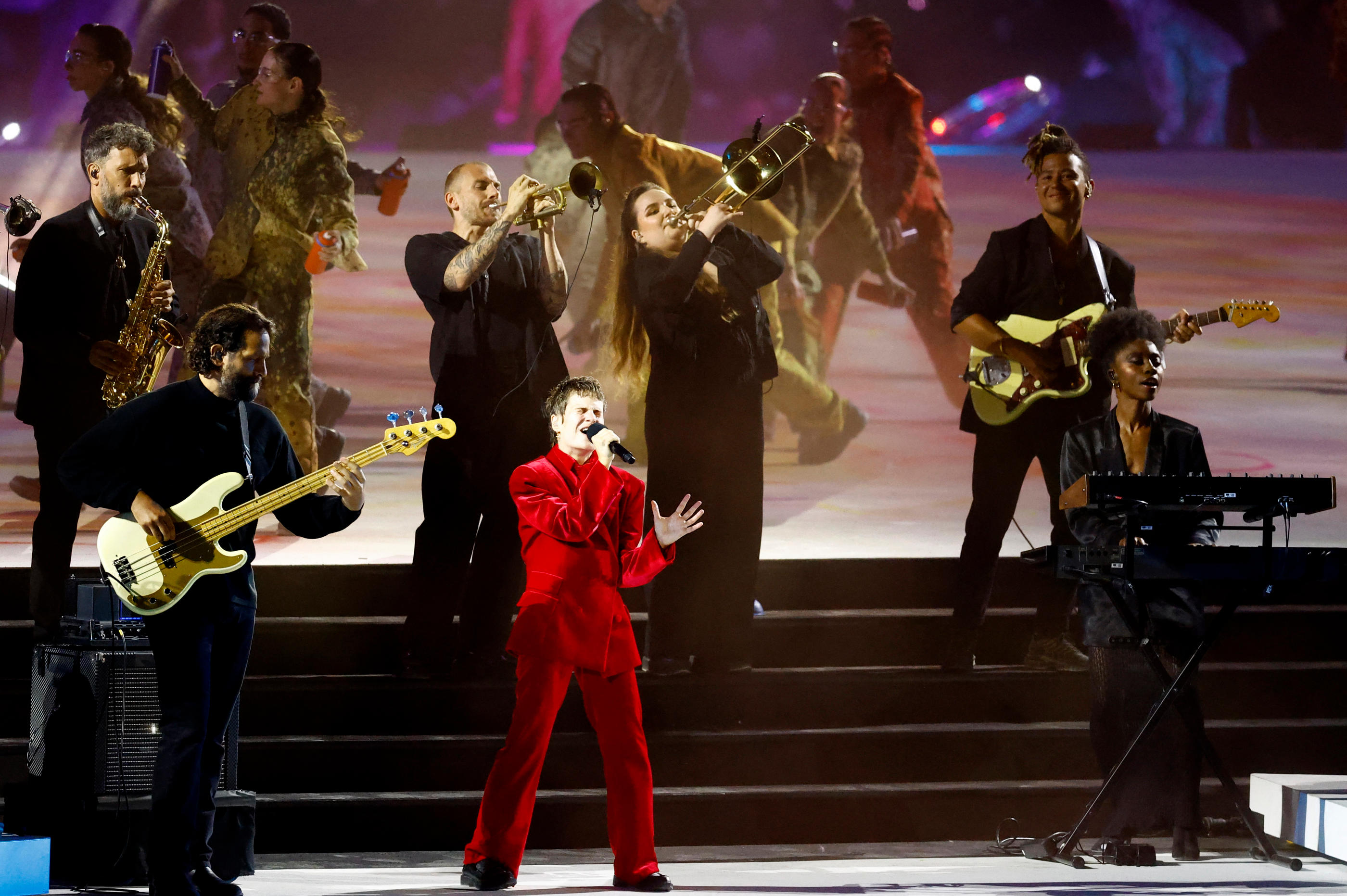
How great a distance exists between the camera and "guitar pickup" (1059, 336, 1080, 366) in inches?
224

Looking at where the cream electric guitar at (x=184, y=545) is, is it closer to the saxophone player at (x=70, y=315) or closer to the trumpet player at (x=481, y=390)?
the saxophone player at (x=70, y=315)

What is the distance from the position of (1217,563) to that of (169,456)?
2.84m

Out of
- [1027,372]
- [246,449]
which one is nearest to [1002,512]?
[1027,372]

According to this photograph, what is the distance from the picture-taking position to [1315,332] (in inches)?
261

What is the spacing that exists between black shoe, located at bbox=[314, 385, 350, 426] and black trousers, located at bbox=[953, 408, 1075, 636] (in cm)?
245

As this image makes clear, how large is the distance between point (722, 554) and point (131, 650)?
212 centimetres

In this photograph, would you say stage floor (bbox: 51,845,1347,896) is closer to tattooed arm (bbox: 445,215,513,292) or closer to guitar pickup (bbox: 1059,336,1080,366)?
guitar pickup (bbox: 1059,336,1080,366)

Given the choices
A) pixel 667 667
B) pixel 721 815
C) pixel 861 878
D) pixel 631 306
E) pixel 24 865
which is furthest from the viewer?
pixel 631 306

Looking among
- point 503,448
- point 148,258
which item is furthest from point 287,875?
point 148,258

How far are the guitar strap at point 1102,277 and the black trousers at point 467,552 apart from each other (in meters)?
2.16

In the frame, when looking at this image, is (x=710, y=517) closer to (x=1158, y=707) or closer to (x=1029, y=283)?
(x=1029, y=283)

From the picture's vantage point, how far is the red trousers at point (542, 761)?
13.8ft

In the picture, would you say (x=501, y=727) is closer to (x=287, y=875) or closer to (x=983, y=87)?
(x=287, y=875)

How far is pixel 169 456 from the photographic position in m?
3.97
